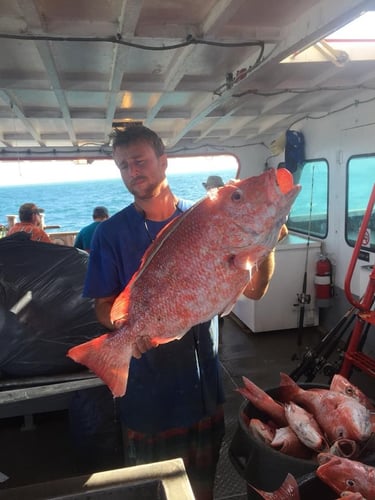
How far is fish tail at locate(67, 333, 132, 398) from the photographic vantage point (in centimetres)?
139

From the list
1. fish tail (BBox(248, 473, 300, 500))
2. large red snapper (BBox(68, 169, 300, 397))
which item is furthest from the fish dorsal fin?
fish tail (BBox(248, 473, 300, 500))

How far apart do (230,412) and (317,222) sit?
12.0ft

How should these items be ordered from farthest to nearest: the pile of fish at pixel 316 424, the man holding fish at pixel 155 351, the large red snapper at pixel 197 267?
the man holding fish at pixel 155 351 < the pile of fish at pixel 316 424 < the large red snapper at pixel 197 267

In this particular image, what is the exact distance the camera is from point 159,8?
2.68 m

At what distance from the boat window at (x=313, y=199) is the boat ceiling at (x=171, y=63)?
0.84 m

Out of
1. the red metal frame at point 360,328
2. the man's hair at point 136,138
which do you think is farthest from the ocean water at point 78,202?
the man's hair at point 136,138

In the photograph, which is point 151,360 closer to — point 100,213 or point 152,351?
point 152,351

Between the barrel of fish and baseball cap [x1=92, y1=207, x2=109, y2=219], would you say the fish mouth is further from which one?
baseball cap [x1=92, y1=207, x2=109, y2=219]

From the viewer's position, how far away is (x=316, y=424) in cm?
184

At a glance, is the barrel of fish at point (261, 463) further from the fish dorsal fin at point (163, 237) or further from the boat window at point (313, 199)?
the boat window at point (313, 199)

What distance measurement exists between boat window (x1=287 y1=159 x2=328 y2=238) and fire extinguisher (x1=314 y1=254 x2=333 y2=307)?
58 centimetres

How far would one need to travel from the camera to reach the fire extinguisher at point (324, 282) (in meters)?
5.82

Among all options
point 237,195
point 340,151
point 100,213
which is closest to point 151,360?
point 237,195

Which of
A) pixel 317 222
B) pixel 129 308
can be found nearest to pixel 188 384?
pixel 129 308
